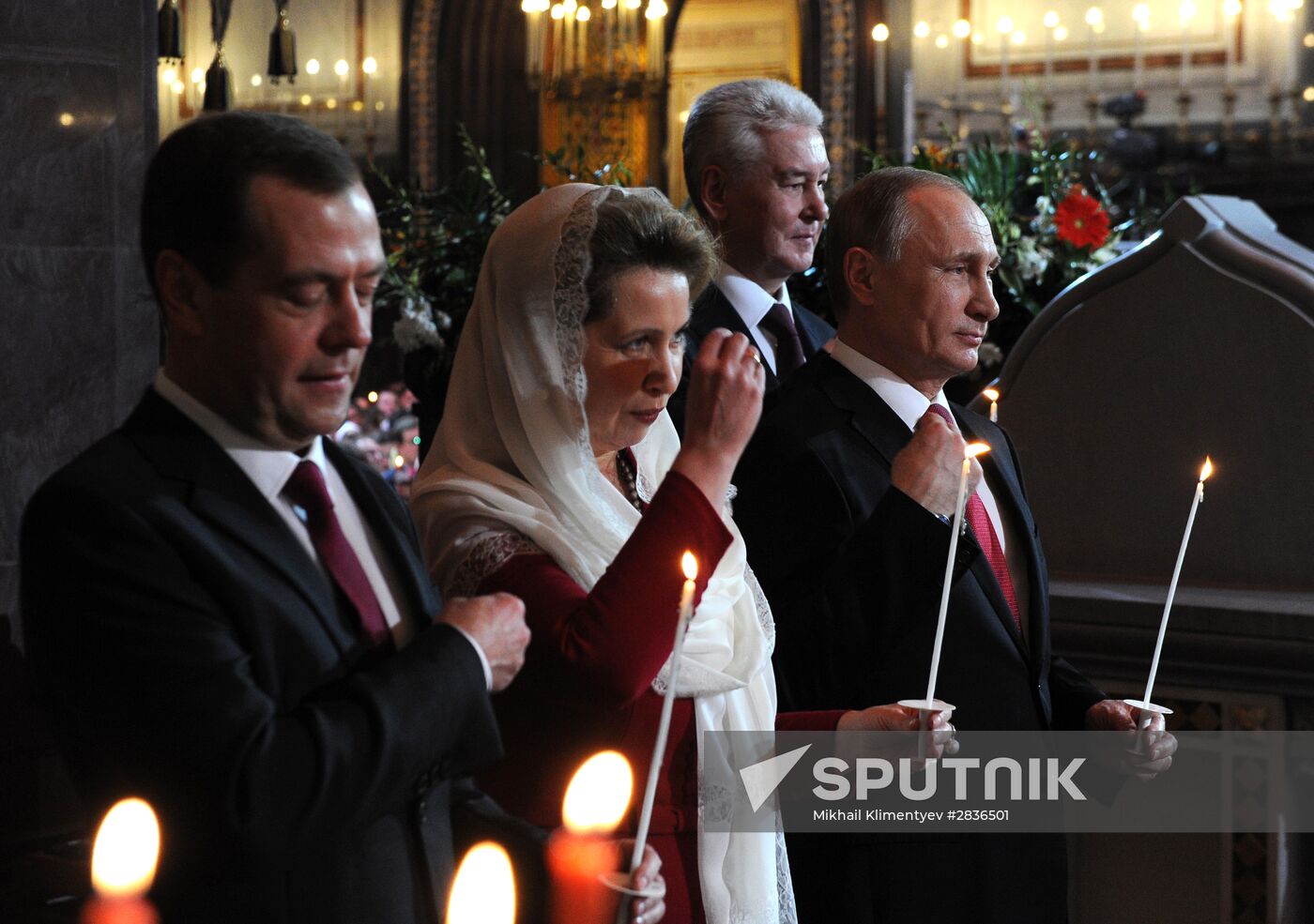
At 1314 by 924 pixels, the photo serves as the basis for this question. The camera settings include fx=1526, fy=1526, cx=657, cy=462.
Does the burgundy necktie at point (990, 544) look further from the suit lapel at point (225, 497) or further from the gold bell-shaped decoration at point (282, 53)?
the gold bell-shaped decoration at point (282, 53)

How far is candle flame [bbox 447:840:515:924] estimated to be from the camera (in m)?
0.89

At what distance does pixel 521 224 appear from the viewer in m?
1.91

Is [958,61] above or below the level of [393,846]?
above

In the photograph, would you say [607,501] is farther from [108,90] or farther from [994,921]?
[108,90]

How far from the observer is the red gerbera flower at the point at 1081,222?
414 centimetres

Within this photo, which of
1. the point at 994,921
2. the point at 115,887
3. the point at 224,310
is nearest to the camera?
the point at 115,887

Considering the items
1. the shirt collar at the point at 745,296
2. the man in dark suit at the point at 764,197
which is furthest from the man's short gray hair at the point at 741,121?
the shirt collar at the point at 745,296

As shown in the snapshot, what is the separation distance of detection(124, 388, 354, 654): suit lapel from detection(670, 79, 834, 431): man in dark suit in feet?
5.99

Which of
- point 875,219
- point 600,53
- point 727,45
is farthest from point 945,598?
point 727,45

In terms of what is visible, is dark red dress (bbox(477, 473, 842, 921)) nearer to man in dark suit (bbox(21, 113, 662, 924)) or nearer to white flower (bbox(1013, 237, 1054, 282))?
man in dark suit (bbox(21, 113, 662, 924))

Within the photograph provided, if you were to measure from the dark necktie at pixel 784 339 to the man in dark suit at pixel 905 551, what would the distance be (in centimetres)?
73

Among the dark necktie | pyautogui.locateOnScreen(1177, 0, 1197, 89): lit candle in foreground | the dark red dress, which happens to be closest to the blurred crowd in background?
the dark necktie

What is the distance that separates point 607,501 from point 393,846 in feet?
1.97

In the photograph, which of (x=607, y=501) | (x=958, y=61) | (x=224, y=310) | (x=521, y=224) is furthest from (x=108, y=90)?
(x=958, y=61)
